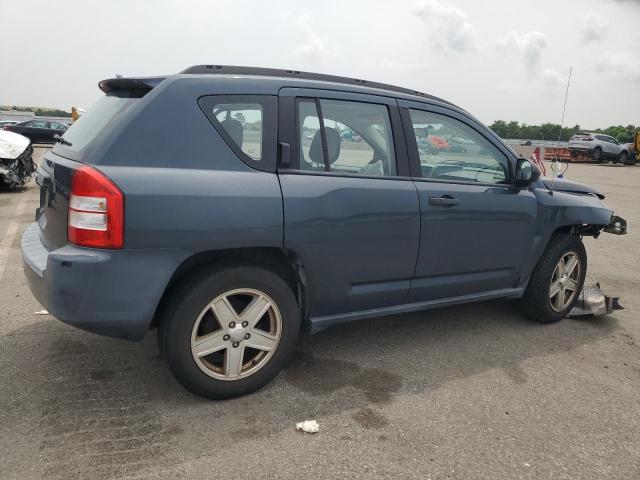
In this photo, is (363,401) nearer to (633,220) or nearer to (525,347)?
(525,347)

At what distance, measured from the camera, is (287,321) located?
300cm

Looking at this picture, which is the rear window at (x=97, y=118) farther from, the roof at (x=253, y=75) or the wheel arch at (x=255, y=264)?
the wheel arch at (x=255, y=264)

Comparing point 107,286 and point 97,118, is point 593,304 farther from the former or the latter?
point 97,118

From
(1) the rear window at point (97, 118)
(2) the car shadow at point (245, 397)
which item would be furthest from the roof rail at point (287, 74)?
(2) the car shadow at point (245, 397)

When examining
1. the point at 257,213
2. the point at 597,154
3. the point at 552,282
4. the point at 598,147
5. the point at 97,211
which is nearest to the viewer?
the point at 97,211

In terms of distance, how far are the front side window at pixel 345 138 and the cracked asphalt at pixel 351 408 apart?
52.0 inches

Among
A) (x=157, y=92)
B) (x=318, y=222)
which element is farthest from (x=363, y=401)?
(x=157, y=92)

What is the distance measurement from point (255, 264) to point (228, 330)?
40 cm

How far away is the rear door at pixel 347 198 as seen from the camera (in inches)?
116

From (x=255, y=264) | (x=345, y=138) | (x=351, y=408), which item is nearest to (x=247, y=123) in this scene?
(x=345, y=138)

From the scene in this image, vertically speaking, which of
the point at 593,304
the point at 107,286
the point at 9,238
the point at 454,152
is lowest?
the point at 9,238

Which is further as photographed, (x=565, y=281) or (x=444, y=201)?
(x=565, y=281)

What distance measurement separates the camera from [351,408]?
2.88 metres

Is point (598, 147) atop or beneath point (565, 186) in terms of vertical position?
atop
